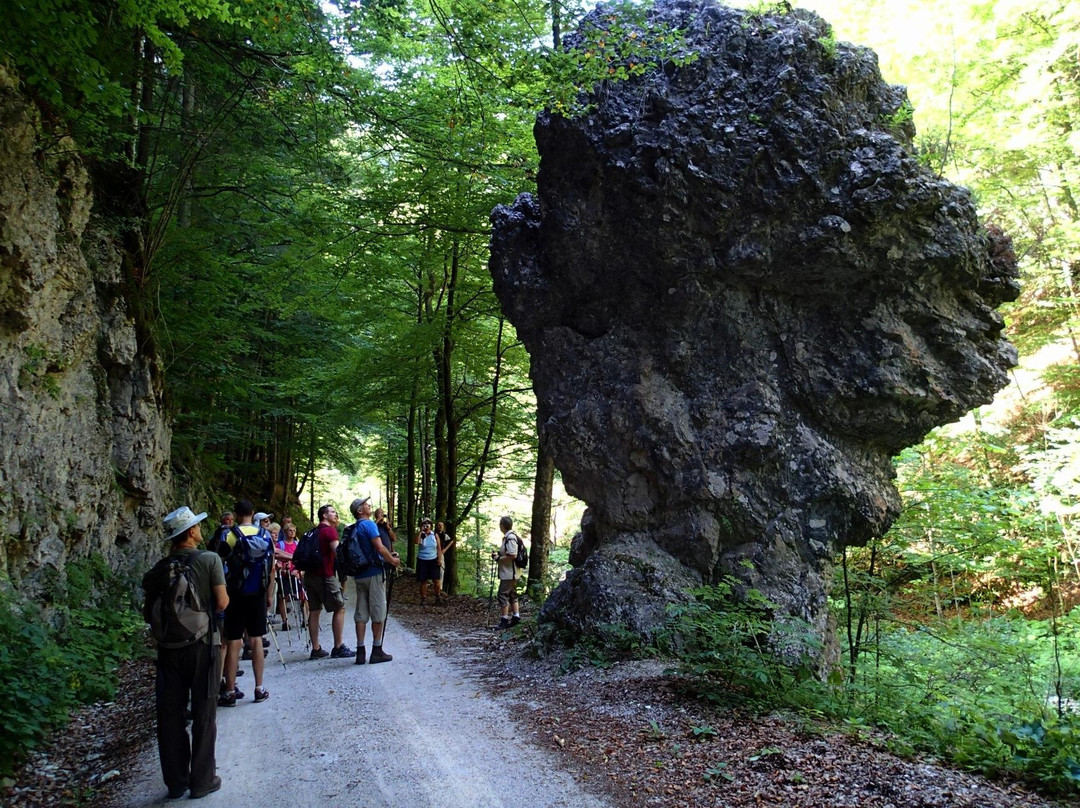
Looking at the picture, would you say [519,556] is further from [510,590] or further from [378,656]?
[378,656]

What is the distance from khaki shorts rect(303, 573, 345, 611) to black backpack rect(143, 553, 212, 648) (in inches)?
152

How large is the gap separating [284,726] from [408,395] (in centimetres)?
1020

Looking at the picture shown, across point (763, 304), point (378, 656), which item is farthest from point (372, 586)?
point (763, 304)

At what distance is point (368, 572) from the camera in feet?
25.0

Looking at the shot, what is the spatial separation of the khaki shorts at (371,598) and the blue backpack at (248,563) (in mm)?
1591

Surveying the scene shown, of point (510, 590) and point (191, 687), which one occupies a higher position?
point (191, 687)

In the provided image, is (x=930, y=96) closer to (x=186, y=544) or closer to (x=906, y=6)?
(x=906, y=6)

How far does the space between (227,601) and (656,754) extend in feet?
10.3

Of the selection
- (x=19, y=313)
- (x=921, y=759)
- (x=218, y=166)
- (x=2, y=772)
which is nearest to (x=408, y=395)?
(x=218, y=166)

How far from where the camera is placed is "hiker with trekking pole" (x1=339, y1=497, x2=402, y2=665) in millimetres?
7570

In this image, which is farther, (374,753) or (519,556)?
(519,556)

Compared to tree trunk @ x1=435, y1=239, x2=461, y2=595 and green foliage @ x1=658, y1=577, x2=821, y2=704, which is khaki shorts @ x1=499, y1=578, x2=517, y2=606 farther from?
tree trunk @ x1=435, y1=239, x2=461, y2=595

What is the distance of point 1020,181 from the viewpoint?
14.0 meters

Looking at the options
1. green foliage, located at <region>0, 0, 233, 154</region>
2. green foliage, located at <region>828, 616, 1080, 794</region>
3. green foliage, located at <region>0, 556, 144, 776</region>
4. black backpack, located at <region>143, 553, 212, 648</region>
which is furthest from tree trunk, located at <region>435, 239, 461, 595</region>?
black backpack, located at <region>143, 553, 212, 648</region>
